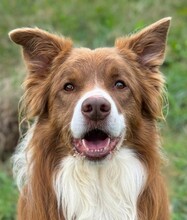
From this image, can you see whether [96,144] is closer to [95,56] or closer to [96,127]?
[96,127]

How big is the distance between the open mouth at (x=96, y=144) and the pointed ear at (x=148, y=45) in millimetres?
802

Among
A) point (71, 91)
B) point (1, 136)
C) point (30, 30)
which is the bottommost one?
point (1, 136)

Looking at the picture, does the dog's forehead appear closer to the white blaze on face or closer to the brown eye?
the brown eye

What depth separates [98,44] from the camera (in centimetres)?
1141

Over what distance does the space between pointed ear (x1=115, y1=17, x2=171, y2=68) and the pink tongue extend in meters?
0.84

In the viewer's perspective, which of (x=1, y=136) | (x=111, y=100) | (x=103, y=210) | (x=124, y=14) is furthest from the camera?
(x=124, y=14)

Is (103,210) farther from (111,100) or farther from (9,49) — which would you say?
(9,49)

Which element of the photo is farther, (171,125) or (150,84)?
(171,125)

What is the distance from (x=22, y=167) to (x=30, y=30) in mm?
1109

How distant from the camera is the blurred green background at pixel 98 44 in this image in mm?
8797

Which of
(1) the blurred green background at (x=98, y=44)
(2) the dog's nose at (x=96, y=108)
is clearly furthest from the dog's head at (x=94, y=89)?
(1) the blurred green background at (x=98, y=44)

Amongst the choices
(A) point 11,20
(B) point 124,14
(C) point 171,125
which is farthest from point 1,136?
(B) point 124,14

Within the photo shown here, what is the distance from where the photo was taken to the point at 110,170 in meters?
6.08

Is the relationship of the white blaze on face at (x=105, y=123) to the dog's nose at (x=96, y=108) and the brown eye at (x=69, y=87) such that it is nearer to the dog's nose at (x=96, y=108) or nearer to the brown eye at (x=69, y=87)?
the dog's nose at (x=96, y=108)
